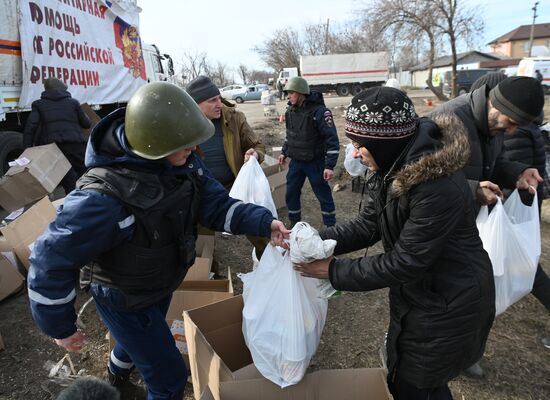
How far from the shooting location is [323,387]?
162 centimetres

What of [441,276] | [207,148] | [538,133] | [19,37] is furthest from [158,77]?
[441,276]

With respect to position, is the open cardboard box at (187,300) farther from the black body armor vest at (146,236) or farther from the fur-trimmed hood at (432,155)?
the fur-trimmed hood at (432,155)

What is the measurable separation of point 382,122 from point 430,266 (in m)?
0.53

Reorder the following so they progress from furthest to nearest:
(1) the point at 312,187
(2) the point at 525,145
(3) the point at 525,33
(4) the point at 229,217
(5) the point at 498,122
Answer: (3) the point at 525,33 < (1) the point at 312,187 < (2) the point at 525,145 < (5) the point at 498,122 < (4) the point at 229,217

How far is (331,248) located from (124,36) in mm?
8660

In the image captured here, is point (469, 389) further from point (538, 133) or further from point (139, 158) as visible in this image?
point (139, 158)

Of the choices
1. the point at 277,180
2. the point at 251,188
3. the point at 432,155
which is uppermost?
the point at 432,155

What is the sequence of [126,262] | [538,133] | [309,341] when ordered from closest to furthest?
[126,262] < [309,341] < [538,133]

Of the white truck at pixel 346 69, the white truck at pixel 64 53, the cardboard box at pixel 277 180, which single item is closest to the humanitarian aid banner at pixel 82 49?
the white truck at pixel 64 53

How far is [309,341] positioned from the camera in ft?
5.51

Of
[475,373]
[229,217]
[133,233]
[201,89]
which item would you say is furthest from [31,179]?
[475,373]

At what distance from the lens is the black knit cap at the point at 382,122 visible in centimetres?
126

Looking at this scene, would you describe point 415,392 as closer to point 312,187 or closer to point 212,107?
point 212,107

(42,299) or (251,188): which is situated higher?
(42,299)
